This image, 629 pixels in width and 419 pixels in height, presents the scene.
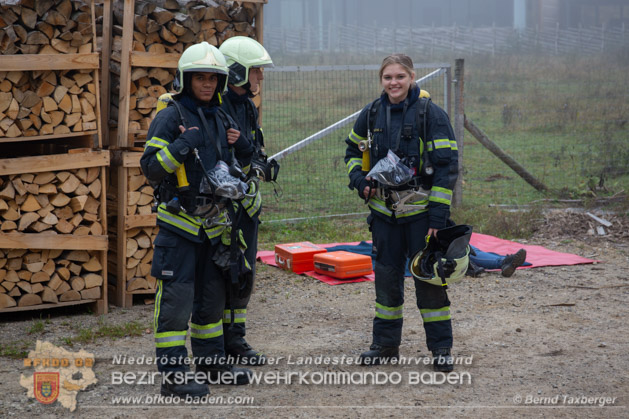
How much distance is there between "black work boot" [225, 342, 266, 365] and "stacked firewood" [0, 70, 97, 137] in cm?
252

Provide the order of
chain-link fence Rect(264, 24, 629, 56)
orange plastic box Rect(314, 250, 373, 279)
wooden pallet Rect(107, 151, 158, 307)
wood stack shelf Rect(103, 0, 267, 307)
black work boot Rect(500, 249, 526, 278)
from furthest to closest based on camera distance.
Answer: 1. chain-link fence Rect(264, 24, 629, 56)
2. orange plastic box Rect(314, 250, 373, 279)
3. black work boot Rect(500, 249, 526, 278)
4. wooden pallet Rect(107, 151, 158, 307)
5. wood stack shelf Rect(103, 0, 267, 307)

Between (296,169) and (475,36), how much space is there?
119 feet

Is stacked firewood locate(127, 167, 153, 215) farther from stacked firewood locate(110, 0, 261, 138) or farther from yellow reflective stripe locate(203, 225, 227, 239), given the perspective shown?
yellow reflective stripe locate(203, 225, 227, 239)

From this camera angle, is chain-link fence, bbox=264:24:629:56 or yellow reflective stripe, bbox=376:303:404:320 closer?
yellow reflective stripe, bbox=376:303:404:320

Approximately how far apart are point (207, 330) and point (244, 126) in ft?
5.03

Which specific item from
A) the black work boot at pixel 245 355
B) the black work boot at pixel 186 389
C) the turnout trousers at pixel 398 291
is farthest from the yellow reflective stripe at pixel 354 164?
the black work boot at pixel 186 389

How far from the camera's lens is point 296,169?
1316 cm

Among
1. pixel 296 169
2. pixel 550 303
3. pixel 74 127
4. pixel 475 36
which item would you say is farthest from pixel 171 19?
pixel 475 36

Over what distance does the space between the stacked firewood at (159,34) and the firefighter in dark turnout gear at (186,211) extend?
2194 mm

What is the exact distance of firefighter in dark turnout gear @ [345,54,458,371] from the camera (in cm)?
509

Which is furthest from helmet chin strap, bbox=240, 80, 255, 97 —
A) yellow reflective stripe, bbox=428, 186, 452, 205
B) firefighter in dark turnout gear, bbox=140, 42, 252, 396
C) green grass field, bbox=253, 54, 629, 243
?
green grass field, bbox=253, 54, 629, 243

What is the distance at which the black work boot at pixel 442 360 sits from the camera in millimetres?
5172

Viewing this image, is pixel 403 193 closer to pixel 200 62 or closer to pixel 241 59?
pixel 241 59

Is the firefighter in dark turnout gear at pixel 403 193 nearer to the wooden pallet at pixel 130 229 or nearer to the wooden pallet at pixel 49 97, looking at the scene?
the wooden pallet at pixel 130 229
